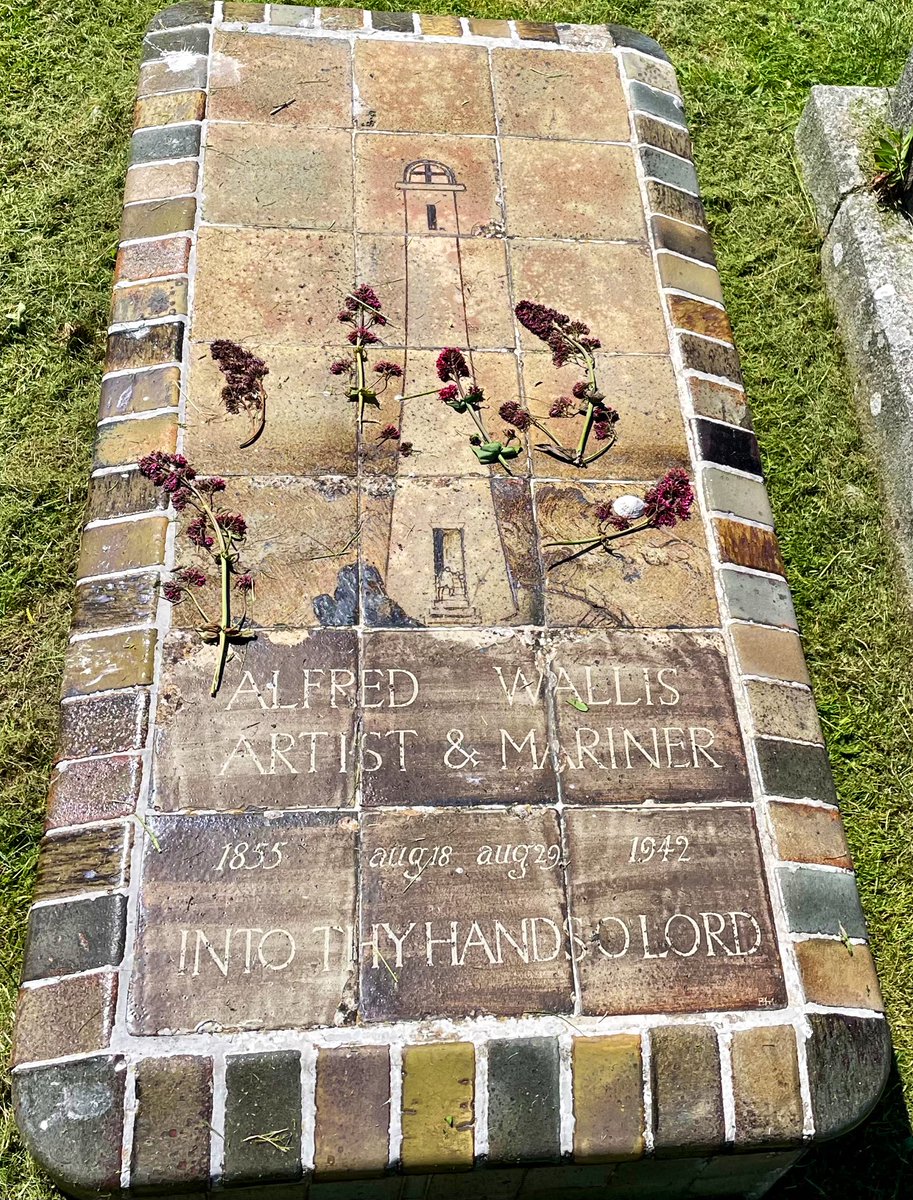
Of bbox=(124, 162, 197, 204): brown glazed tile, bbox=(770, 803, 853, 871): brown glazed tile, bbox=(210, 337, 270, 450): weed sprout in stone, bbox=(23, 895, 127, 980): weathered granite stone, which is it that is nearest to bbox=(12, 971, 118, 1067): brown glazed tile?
bbox=(23, 895, 127, 980): weathered granite stone

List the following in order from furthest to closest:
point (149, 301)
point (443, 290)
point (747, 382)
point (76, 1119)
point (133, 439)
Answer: point (747, 382) → point (443, 290) → point (149, 301) → point (133, 439) → point (76, 1119)

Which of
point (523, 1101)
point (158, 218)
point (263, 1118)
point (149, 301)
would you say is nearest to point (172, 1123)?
point (263, 1118)

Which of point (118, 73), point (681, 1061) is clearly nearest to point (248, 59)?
point (118, 73)

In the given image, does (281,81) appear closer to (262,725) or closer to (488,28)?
(488,28)

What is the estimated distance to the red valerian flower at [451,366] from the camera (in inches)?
118

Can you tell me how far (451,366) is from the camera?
300 centimetres

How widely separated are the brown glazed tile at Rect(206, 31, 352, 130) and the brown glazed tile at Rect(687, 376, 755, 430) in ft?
4.85

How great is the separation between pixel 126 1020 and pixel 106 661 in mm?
813

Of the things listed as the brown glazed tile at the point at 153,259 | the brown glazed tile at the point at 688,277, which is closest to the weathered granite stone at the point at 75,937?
the brown glazed tile at the point at 153,259

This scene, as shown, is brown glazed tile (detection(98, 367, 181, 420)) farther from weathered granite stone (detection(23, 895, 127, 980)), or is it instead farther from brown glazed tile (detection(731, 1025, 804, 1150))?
brown glazed tile (detection(731, 1025, 804, 1150))

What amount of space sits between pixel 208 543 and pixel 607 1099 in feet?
5.11

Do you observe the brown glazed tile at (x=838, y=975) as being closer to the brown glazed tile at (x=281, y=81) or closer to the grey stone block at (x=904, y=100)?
the brown glazed tile at (x=281, y=81)

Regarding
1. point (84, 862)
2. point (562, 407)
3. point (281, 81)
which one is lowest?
point (84, 862)

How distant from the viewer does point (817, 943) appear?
2.36 meters
